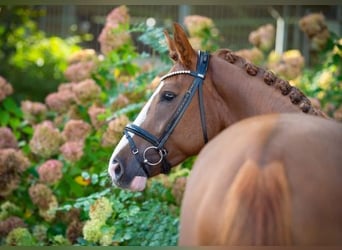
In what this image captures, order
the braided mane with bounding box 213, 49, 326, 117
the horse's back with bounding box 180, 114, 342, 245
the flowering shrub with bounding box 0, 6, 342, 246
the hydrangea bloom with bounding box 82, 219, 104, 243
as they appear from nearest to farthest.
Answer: the horse's back with bounding box 180, 114, 342, 245 → the braided mane with bounding box 213, 49, 326, 117 → the hydrangea bloom with bounding box 82, 219, 104, 243 → the flowering shrub with bounding box 0, 6, 342, 246

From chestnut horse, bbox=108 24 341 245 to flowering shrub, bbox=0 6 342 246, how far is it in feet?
1.99

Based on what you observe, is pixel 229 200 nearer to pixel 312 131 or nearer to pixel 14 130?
pixel 312 131

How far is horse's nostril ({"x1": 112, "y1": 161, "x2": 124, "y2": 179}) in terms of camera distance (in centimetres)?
288

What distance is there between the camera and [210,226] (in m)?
1.68

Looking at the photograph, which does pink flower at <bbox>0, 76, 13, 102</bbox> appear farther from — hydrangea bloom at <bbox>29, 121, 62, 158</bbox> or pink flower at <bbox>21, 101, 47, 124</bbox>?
hydrangea bloom at <bbox>29, 121, 62, 158</bbox>

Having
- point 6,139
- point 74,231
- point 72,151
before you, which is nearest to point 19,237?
point 74,231

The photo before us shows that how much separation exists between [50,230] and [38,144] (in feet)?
1.78

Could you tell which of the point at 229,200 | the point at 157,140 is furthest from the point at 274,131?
the point at 157,140

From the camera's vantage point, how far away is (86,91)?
441 cm

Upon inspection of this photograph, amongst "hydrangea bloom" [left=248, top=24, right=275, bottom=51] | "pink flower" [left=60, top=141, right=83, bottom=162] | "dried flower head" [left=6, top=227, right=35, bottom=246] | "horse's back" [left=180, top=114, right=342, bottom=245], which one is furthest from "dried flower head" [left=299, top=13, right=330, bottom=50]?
"horse's back" [left=180, top=114, right=342, bottom=245]

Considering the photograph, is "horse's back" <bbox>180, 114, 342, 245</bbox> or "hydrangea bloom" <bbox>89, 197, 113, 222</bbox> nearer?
"horse's back" <bbox>180, 114, 342, 245</bbox>

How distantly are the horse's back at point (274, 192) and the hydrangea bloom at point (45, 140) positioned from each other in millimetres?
2525

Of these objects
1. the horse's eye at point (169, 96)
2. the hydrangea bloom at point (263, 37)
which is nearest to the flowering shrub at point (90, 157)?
the hydrangea bloom at point (263, 37)

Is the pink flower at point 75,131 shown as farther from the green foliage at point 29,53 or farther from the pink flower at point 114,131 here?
the green foliage at point 29,53
